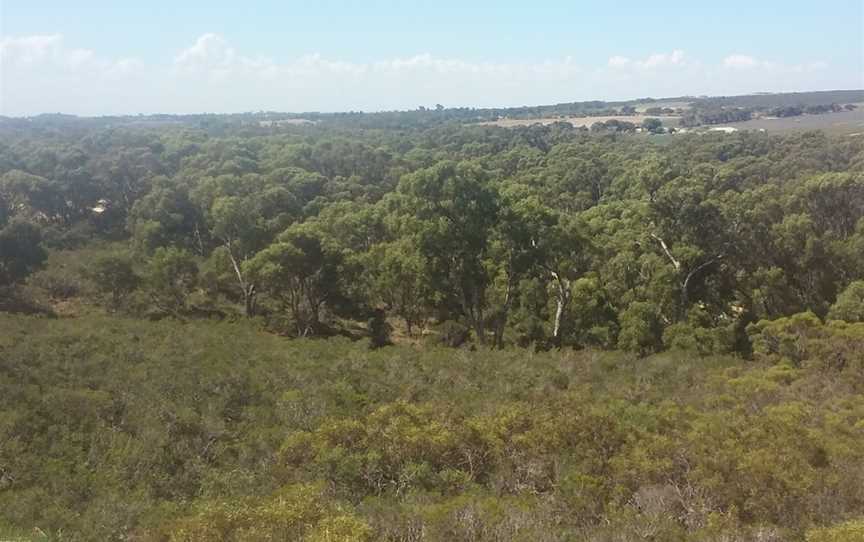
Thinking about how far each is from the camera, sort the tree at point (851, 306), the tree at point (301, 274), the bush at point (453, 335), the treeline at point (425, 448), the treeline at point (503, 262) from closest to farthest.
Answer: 1. the treeline at point (425, 448)
2. the tree at point (851, 306)
3. the treeline at point (503, 262)
4. the tree at point (301, 274)
5. the bush at point (453, 335)

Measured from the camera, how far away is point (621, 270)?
74.3 feet

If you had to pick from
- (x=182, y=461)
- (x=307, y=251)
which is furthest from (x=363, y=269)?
(x=182, y=461)

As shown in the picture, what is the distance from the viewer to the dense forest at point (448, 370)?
825 centimetres

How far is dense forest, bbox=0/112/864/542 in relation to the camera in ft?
27.1

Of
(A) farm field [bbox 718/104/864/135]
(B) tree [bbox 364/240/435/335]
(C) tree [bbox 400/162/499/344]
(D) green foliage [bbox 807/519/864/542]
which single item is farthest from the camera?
(A) farm field [bbox 718/104/864/135]

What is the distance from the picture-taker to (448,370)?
1620 centimetres

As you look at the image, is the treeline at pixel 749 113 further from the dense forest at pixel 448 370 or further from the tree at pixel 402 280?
the tree at pixel 402 280

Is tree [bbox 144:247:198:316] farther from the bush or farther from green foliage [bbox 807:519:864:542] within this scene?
green foliage [bbox 807:519:864:542]

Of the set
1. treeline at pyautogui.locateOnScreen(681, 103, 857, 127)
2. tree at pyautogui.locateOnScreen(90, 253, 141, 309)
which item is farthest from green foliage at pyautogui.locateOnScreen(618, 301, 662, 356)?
treeline at pyautogui.locateOnScreen(681, 103, 857, 127)

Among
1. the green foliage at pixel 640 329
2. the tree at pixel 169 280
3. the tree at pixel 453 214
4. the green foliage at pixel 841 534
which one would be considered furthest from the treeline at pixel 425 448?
the tree at pixel 169 280

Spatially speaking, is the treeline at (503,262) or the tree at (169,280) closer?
the treeline at (503,262)

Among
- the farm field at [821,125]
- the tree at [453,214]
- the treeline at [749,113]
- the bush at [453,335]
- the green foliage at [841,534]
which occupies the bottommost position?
the bush at [453,335]

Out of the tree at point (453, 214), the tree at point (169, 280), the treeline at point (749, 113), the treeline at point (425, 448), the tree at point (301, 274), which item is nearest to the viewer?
the treeline at point (425, 448)

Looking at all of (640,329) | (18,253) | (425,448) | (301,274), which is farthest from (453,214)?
(18,253)
